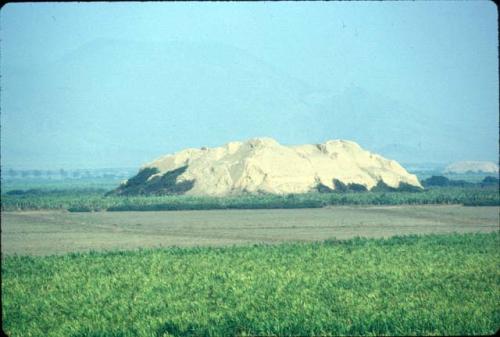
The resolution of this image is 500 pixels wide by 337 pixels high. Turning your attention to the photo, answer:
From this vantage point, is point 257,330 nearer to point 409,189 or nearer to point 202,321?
point 202,321

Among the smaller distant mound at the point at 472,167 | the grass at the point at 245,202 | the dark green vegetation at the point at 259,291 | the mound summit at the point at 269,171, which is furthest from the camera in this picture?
the smaller distant mound at the point at 472,167

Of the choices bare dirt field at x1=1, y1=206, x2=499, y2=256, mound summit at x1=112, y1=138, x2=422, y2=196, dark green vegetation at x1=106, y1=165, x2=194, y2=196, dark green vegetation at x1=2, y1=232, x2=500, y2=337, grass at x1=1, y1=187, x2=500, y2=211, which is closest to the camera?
dark green vegetation at x1=2, y1=232, x2=500, y2=337

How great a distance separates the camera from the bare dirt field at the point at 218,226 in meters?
28.0

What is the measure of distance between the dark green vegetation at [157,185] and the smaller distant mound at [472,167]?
12116cm

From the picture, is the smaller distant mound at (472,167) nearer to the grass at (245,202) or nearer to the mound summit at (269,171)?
the mound summit at (269,171)

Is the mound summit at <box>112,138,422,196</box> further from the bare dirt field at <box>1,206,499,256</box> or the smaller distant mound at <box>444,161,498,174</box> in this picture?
the smaller distant mound at <box>444,161,498,174</box>

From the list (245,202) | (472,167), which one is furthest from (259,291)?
(472,167)

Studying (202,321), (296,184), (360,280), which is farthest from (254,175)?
(202,321)

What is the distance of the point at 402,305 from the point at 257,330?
133 inches

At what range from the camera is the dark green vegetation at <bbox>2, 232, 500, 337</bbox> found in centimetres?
1289

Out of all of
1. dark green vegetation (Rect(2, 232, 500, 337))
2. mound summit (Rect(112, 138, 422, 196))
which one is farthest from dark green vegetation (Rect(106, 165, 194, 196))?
dark green vegetation (Rect(2, 232, 500, 337))

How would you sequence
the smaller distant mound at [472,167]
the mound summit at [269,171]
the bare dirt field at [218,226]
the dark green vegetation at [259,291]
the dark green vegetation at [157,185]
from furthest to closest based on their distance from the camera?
the smaller distant mound at [472,167], the dark green vegetation at [157,185], the mound summit at [269,171], the bare dirt field at [218,226], the dark green vegetation at [259,291]

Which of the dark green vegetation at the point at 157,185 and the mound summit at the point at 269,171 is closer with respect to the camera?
the mound summit at the point at 269,171

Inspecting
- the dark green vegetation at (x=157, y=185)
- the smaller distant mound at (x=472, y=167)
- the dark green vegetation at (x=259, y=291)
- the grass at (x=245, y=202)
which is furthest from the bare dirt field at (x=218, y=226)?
the smaller distant mound at (x=472, y=167)
